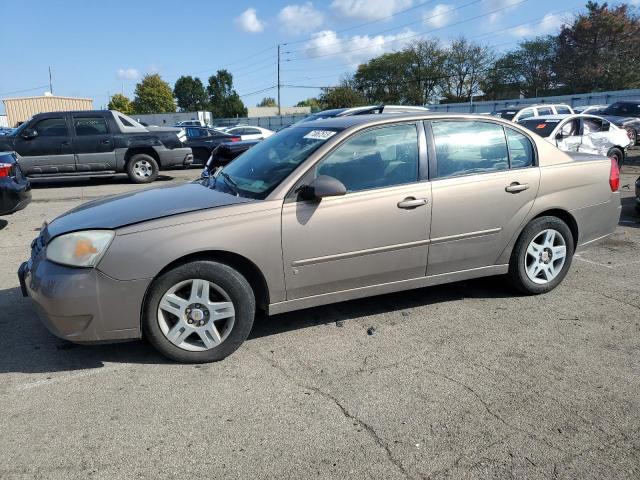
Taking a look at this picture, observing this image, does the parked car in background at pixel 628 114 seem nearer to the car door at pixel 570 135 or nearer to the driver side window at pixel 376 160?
the car door at pixel 570 135

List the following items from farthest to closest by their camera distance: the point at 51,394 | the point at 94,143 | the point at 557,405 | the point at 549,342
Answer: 1. the point at 94,143
2. the point at 549,342
3. the point at 51,394
4. the point at 557,405

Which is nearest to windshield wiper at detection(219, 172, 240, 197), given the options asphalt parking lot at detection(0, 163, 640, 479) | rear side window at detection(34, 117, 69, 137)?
asphalt parking lot at detection(0, 163, 640, 479)

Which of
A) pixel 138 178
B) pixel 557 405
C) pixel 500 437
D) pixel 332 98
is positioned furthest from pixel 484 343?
pixel 332 98

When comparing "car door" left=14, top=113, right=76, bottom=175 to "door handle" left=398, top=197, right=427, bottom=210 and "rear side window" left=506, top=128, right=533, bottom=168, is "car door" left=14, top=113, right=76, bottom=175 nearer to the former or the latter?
"door handle" left=398, top=197, right=427, bottom=210

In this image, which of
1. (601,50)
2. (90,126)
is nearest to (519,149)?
(90,126)

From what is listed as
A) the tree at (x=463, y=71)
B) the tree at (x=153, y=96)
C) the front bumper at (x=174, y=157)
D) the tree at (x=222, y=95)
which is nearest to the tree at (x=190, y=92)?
the tree at (x=222, y=95)

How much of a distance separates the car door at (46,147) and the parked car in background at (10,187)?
14.9 ft

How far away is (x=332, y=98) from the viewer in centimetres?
5694

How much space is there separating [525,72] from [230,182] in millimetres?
73613

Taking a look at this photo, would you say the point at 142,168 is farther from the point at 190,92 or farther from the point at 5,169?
the point at 190,92

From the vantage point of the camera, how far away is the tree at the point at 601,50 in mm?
56719

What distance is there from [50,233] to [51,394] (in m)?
1.09

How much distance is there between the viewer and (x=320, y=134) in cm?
415

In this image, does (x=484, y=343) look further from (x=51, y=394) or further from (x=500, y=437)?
(x=51, y=394)
